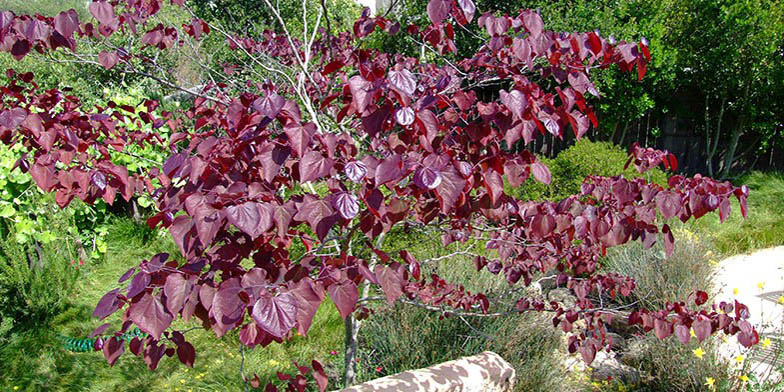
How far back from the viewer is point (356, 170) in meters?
1.20

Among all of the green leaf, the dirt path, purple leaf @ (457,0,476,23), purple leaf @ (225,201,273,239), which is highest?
purple leaf @ (457,0,476,23)

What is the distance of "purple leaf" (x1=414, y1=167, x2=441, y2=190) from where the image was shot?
111cm

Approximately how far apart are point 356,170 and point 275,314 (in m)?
0.36

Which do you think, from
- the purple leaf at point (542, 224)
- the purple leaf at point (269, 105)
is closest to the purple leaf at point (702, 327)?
the purple leaf at point (542, 224)

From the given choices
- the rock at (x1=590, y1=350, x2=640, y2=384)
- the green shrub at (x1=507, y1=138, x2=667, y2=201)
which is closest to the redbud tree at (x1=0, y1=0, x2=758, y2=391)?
the rock at (x1=590, y1=350, x2=640, y2=384)

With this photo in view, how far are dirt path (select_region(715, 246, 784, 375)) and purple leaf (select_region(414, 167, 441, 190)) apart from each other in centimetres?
308

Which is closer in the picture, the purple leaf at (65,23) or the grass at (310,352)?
the purple leaf at (65,23)

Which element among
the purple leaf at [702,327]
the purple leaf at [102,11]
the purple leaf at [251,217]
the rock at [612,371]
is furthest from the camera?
the rock at [612,371]

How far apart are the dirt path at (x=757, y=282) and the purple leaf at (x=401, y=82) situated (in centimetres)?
311

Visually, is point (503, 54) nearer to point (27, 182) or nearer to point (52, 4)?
point (27, 182)

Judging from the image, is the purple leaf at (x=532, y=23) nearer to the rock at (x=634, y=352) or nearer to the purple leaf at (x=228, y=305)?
the purple leaf at (x=228, y=305)

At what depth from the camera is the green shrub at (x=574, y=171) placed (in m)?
5.29

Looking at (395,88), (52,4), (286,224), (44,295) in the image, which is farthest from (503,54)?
(52,4)

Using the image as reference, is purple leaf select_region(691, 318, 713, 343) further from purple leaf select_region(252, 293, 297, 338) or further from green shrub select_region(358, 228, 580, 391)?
purple leaf select_region(252, 293, 297, 338)
